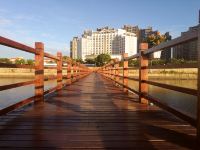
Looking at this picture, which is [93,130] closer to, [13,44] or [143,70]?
[13,44]

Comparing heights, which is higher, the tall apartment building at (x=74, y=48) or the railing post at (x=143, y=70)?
the tall apartment building at (x=74, y=48)

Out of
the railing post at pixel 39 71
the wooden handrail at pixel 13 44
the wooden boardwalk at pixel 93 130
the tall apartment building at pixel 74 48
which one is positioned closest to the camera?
the wooden boardwalk at pixel 93 130

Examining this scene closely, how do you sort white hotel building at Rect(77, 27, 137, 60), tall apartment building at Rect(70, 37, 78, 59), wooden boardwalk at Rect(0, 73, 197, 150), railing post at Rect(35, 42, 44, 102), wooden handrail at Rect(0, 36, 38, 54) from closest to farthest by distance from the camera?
wooden boardwalk at Rect(0, 73, 197, 150) → wooden handrail at Rect(0, 36, 38, 54) → railing post at Rect(35, 42, 44, 102) → white hotel building at Rect(77, 27, 137, 60) → tall apartment building at Rect(70, 37, 78, 59)

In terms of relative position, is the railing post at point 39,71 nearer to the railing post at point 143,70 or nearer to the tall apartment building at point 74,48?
the railing post at point 143,70

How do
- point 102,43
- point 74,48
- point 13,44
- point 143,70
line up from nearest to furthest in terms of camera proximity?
point 13,44 → point 143,70 → point 102,43 → point 74,48

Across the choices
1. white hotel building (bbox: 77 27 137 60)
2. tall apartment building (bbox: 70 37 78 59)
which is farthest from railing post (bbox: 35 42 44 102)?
tall apartment building (bbox: 70 37 78 59)

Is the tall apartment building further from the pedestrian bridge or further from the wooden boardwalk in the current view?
the wooden boardwalk

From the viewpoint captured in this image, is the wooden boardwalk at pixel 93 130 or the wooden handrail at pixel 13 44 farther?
the wooden handrail at pixel 13 44

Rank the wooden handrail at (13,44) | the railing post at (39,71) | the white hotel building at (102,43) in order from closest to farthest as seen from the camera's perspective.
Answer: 1. the wooden handrail at (13,44)
2. the railing post at (39,71)
3. the white hotel building at (102,43)

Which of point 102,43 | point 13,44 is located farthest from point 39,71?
point 102,43

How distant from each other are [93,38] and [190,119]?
15418 centimetres

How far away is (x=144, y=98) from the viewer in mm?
5641

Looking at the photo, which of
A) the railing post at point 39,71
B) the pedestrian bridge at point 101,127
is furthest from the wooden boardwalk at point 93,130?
the railing post at point 39,71

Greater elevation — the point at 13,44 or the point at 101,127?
the point at 13,44
